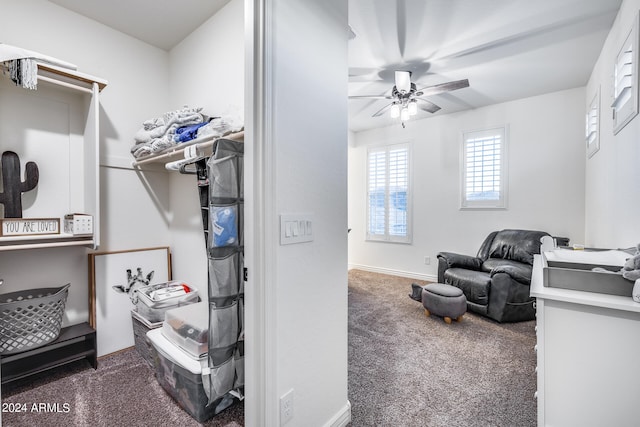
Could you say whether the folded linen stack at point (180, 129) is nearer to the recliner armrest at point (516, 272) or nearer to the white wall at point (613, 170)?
the white wall at point (613, 170)

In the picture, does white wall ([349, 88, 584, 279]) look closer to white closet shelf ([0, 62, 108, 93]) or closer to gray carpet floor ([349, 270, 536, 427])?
gray carpet floor ([349, 270, 536, 427])

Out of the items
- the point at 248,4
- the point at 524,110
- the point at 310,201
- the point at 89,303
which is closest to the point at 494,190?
the point at 524,110

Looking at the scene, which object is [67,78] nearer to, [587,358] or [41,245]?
[41,245]

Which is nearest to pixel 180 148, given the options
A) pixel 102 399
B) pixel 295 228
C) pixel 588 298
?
pixel 295 228

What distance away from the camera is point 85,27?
2.15 metres

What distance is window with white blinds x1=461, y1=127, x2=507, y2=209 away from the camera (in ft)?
13.1

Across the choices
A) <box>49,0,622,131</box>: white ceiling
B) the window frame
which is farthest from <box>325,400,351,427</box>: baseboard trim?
the window frame

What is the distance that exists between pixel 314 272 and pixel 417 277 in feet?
12.4

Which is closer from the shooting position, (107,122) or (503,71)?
(107,122)

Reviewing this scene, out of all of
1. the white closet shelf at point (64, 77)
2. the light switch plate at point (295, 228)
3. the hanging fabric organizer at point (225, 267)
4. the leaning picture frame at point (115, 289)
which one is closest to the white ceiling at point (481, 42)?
the hanging fabric organizer at point (225, 267)

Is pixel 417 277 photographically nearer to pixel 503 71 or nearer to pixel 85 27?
pixel 503 71

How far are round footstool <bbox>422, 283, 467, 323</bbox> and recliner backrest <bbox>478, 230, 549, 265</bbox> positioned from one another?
3.63 ft

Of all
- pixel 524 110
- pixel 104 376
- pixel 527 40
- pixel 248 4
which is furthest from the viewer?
pixel 524 110

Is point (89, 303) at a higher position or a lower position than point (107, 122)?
lower
